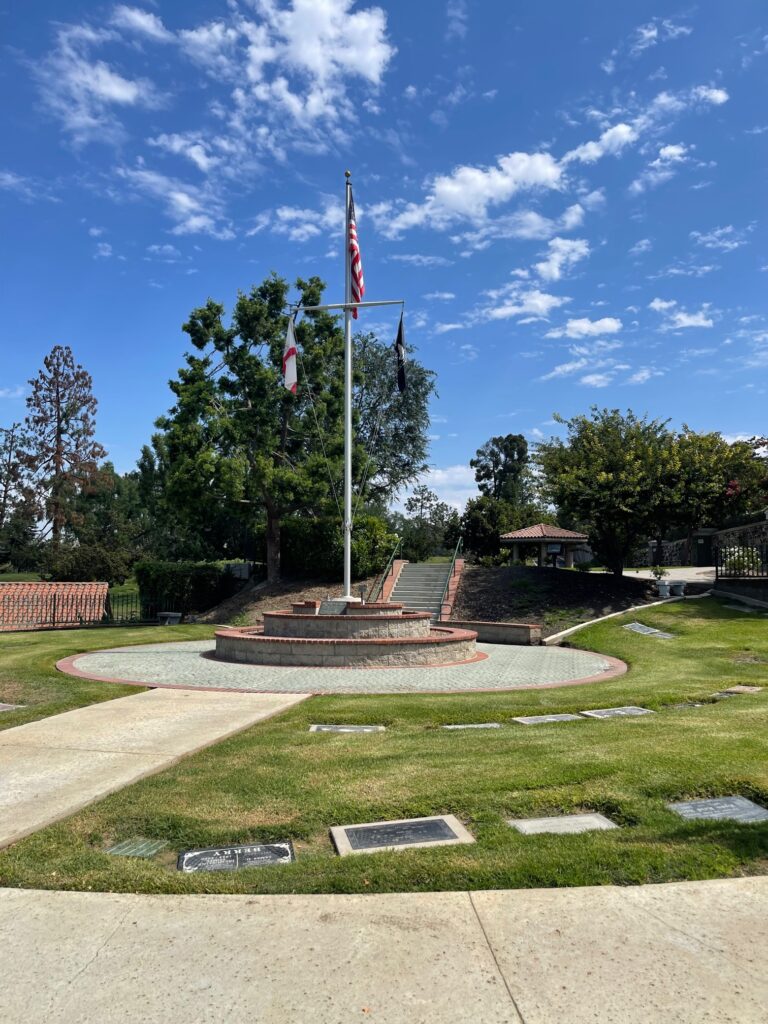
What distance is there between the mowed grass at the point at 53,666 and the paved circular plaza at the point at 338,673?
57 cm

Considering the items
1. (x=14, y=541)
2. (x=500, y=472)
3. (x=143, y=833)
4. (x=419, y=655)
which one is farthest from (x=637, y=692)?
(x=500, y=472)

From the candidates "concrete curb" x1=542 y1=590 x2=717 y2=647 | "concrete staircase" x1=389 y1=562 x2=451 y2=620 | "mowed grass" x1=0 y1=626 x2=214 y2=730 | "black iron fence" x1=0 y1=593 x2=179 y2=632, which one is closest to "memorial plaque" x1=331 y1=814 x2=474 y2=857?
"mowed grass" x1=0 y1=626 x2=214 y2=730

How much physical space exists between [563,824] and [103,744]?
4.31 metres

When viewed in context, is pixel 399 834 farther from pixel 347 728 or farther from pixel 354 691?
pixel 354 691

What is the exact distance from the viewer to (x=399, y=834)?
14.0 feet

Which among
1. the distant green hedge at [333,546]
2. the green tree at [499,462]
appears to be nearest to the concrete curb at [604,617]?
the distant green hedge at [333,546]

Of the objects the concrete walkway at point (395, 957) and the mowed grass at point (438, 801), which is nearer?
the concrete walkway at point (395, 957)

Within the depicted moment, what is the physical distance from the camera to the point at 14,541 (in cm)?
5034

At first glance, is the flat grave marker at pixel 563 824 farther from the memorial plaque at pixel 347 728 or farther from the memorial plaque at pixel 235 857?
the memorial plaque at pixel 347 728

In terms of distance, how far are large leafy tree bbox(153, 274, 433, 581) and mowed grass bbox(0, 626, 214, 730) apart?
5.50 m

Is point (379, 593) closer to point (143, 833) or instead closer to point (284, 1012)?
point (143, 833)

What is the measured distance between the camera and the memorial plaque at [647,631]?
54.8 feet

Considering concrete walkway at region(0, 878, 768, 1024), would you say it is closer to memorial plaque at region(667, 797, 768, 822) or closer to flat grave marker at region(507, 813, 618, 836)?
flat grave marker at region(507, 813, 618, 836)

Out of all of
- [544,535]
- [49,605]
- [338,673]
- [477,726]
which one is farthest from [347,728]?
[544,535]
